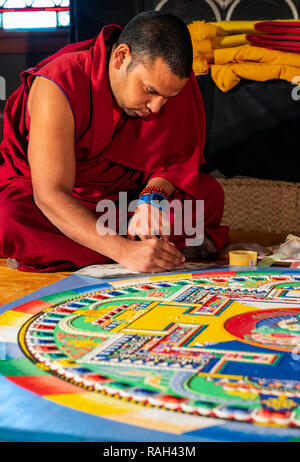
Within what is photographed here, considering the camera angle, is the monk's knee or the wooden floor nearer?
the wooden floor

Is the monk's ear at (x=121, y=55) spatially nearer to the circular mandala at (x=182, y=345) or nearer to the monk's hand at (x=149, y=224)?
the monk's hand at (x=149, y=224)

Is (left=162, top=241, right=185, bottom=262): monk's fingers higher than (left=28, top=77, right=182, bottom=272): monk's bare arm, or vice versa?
(left=28, top=77, right=182, bottom=272): monk's bare arm

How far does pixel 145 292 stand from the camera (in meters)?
1.68

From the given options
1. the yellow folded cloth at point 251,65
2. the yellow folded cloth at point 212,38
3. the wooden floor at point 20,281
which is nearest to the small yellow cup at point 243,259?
the wooden floor at point 20,281

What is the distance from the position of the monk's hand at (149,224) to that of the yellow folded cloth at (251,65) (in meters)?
1.47

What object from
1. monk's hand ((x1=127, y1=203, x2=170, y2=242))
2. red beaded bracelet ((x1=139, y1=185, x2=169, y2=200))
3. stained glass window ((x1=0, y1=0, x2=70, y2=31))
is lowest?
monk's hand ((x1=127, y1=203, x2=170, y2=242))

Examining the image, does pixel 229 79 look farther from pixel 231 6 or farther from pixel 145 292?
pixel 145 292

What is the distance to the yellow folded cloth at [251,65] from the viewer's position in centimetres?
324

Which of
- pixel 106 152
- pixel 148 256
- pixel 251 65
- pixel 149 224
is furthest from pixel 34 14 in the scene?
pixel 148 256

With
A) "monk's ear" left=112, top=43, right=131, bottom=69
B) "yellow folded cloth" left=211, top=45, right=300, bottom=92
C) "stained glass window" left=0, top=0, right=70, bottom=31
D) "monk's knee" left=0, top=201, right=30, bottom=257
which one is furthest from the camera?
"stained glass window" left=0, top=0, right=70, bottom=31

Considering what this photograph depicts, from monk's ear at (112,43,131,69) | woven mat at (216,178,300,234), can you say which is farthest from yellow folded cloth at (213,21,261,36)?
monk's ear at (112,43,131,69)

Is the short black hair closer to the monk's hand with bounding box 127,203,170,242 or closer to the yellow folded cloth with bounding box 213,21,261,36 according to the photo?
the monk's hand with bounding box 127,203,170,242

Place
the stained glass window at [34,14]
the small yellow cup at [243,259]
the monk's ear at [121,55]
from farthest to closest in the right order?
the stained glass window at [34,14] < the small yellow cup at [243,259] < the monk's ear at [121,55]

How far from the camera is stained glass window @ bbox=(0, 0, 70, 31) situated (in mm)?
4371
